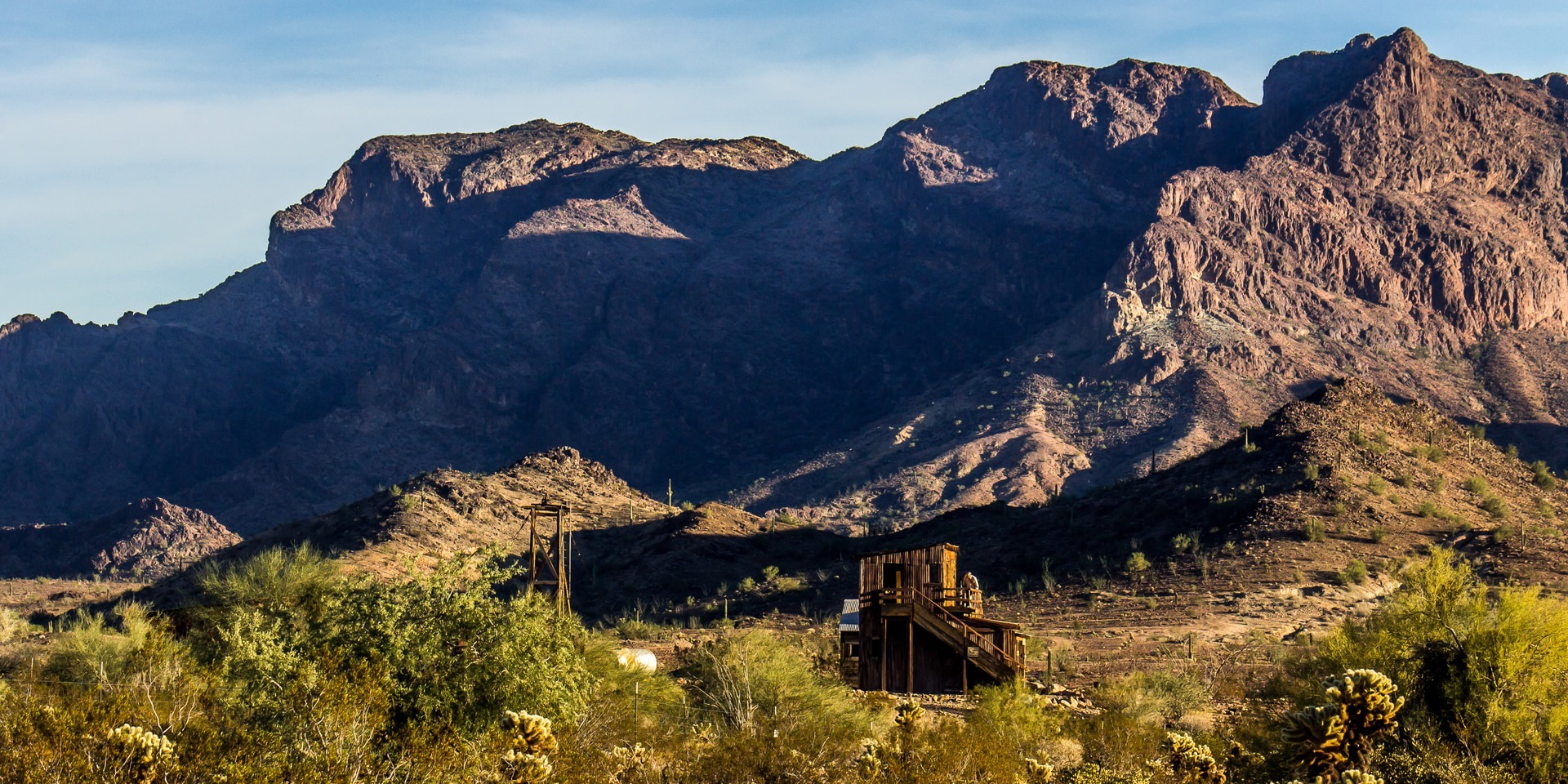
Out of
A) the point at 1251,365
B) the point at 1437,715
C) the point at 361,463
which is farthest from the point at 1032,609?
the point at 361,463

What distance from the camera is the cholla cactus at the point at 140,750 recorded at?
76.1ft

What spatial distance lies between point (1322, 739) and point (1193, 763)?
434cm

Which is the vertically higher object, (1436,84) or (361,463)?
(1436,84)

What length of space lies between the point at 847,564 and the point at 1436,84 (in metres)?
106

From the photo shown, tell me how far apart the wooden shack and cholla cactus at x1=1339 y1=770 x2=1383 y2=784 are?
2091cm

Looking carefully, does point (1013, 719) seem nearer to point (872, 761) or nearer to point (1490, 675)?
point (872, 761)

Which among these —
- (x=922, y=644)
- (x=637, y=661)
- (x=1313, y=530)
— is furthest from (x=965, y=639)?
(x=1313, y=530)

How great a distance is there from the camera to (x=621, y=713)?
33.3 metres

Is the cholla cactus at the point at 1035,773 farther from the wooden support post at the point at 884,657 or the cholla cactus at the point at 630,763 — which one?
the wooden support post at the point at 884,657

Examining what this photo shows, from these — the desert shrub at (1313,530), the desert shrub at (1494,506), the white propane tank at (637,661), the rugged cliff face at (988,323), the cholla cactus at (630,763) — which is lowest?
the white propane tank at (637,661)

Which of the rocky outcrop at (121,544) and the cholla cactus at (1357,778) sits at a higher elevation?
the cholla cactus at (1357,778)

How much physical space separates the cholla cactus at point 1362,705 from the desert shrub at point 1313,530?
43.6 metres

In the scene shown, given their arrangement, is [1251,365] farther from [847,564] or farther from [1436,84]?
[847,564]

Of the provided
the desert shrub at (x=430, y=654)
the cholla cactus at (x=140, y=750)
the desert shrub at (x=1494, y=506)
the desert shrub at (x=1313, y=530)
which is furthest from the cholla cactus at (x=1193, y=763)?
the desert shrub at (x=1494, y=506)
